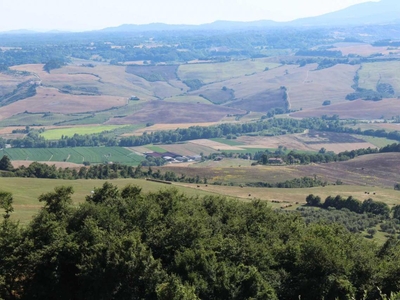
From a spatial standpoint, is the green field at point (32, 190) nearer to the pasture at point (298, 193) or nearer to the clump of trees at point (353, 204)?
the pasture at point (298, 193)

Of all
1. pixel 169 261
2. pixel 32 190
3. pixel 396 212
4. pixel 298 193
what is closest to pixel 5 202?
pixel 169 261

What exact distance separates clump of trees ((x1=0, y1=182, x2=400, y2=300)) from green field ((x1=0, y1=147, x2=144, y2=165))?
132989mm

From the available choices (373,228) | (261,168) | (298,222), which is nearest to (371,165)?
(261,168)

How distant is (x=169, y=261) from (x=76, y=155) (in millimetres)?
153130

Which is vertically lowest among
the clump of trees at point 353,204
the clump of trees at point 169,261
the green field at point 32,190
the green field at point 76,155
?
the green field at point 76,155

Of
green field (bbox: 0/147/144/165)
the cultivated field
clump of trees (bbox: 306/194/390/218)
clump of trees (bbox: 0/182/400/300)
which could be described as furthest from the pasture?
green field (bbox: 0/147/144/165)

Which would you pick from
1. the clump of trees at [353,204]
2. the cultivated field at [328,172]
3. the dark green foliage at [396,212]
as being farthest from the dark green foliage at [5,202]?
the cultivated field at [328,172]

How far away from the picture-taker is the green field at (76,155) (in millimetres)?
181000

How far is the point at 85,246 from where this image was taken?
4138 cm

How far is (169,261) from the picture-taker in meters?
42.0

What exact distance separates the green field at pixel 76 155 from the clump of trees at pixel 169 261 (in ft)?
436

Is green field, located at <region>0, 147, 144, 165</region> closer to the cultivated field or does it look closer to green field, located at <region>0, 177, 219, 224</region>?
the cultivated field

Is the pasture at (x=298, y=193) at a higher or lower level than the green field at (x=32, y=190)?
lower

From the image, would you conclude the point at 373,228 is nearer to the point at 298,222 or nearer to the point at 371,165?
the point at 298,222
